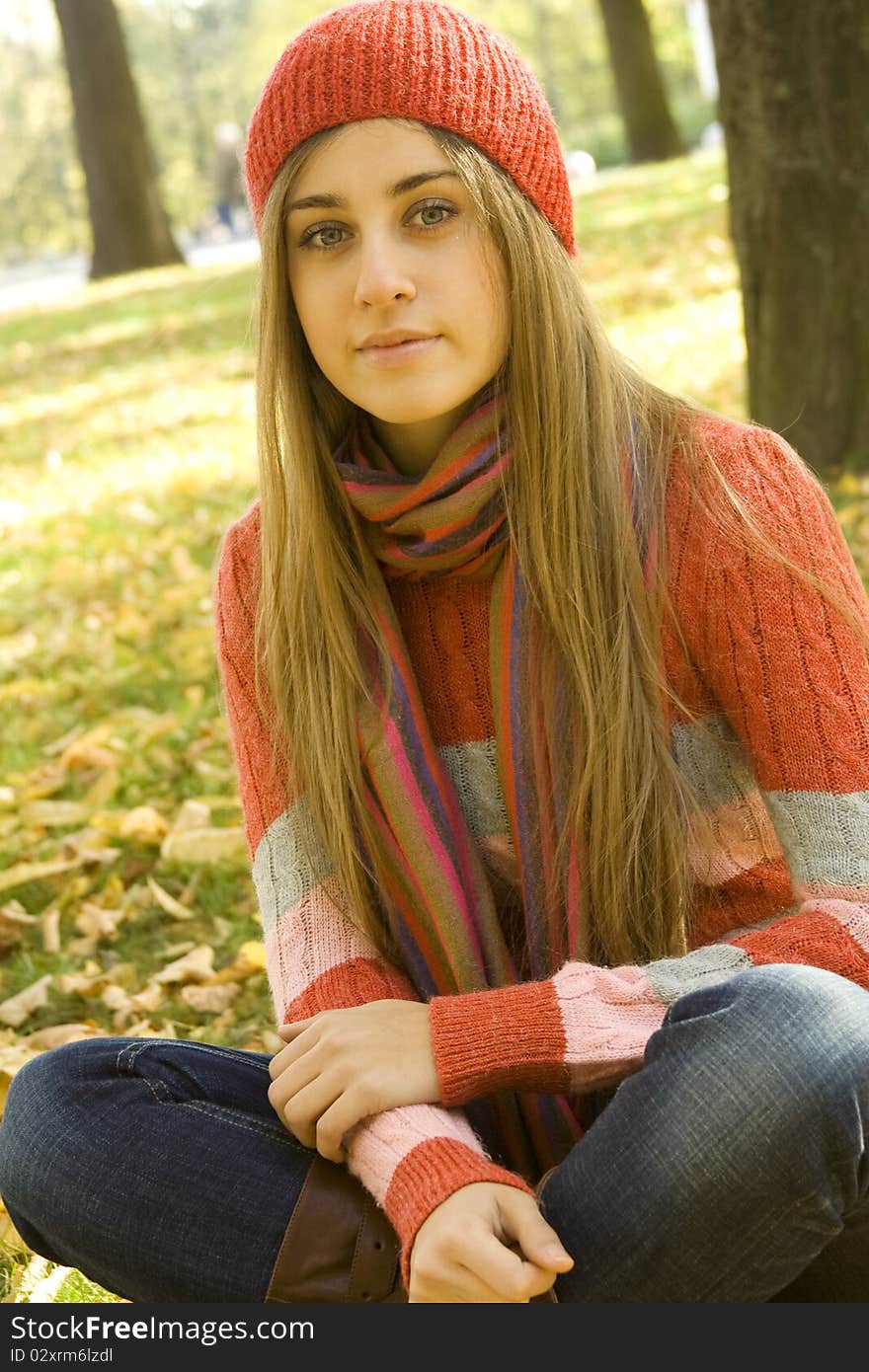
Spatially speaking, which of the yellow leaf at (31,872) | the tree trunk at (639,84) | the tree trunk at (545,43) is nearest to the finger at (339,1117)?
the yellow leaf at (31,872)

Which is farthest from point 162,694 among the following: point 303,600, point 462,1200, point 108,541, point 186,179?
point 186,179

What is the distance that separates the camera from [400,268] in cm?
219

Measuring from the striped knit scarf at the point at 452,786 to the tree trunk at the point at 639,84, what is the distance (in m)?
15.1

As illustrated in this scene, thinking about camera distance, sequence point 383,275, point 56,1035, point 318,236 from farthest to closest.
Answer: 1. point 56,1035
2. point 318,236
3. point 383,275

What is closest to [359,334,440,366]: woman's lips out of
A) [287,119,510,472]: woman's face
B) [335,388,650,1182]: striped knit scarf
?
[287,119,510,472]: woman's face

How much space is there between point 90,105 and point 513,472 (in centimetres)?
1439

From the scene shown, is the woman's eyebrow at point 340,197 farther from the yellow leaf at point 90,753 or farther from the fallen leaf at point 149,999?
the yellow leaf at point 90,753

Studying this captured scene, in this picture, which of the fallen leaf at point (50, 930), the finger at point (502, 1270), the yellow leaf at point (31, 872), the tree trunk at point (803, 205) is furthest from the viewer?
the tree trunk at point (803, 205)

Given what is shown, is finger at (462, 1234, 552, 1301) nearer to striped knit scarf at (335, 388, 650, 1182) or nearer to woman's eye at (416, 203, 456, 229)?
striped knit scarf at (335, 388, 650, 1182)

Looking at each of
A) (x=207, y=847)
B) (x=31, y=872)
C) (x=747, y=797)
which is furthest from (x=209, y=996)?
(x=747, y=797)

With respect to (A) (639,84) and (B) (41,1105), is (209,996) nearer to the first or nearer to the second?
(B) (41,1105)

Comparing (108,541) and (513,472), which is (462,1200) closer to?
(513,472)

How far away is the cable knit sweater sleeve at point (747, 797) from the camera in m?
1.95

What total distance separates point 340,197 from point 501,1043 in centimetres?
114
